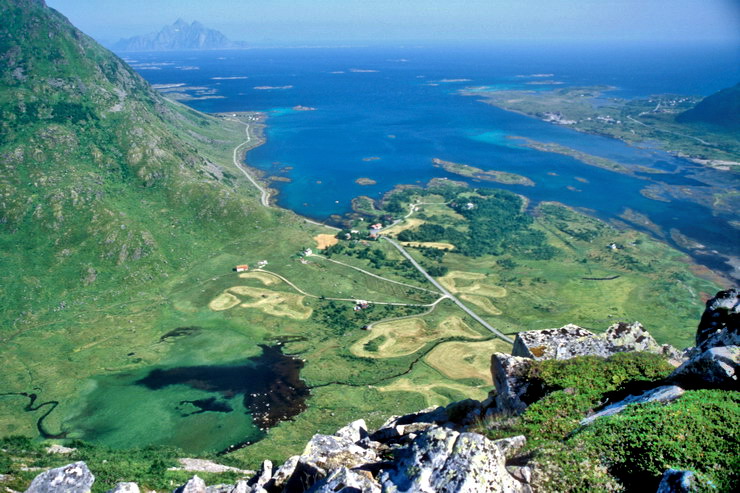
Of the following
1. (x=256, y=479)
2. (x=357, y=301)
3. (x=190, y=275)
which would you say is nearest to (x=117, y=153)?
(x=190, y=275)

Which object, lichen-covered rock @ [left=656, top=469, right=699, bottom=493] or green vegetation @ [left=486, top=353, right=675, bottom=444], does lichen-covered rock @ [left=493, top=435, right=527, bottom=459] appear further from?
lichen-covered rock @ [left=656, top=469, right=699, bottom=493]

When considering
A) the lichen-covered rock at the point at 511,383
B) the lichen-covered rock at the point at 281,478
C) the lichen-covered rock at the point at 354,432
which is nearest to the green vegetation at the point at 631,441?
the lichen-covered rock at the point at 511,383

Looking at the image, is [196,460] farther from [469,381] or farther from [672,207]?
[672,207]

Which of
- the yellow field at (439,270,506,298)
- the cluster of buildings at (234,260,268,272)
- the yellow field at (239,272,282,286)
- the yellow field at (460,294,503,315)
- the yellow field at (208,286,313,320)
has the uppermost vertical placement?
the cluster of buildings at (234,260,268,272)

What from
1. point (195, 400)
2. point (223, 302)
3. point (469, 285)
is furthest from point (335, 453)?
point (469, 285)

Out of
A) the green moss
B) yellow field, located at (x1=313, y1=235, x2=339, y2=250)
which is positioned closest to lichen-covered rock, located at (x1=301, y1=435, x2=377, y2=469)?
the green moss
